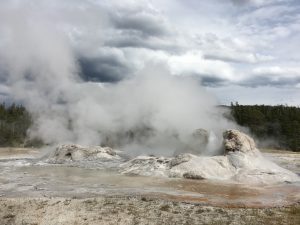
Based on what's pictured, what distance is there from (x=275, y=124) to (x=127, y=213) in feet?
190

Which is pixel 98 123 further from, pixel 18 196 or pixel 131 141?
pixel 18 196

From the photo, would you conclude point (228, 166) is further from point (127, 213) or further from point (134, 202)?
point (127, 213)

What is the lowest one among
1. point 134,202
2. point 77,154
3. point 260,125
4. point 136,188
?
point 134,202

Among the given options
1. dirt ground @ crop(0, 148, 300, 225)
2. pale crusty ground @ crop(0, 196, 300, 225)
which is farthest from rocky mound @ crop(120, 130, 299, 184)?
pale crusty ground @ crop(0, 196, 300, 225)

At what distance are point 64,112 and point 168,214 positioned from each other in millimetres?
34568

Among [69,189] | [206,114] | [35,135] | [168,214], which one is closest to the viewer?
[168,214]

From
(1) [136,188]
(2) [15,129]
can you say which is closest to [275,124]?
(2) [15,129]

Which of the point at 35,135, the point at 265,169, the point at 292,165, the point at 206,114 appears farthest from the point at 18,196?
the point at 35,135

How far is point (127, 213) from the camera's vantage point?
17.2 m

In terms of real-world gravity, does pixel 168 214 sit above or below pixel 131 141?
below

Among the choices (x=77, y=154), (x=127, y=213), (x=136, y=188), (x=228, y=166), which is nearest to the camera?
(x=127, y=213)

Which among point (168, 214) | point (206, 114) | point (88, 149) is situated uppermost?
point (206, 114)

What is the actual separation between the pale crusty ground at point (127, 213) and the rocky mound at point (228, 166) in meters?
8.99

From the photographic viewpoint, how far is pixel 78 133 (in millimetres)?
48438
